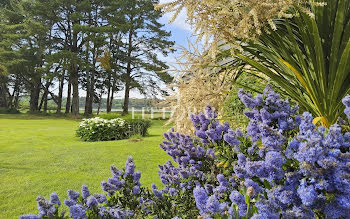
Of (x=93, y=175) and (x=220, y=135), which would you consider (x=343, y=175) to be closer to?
(x=220, y=135)

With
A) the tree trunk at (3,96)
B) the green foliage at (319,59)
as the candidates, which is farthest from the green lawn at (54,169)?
the tree trunk at (3,96)

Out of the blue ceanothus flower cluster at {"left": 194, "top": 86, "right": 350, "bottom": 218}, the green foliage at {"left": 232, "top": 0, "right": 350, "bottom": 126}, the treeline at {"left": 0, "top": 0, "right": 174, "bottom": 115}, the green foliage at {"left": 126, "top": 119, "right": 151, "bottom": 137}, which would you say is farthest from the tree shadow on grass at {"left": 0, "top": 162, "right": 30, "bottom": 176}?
the treeline at {"left": 0, "top": 0, "right": 174, "bottom": 115}

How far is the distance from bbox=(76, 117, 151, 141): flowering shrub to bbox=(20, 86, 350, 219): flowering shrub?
960 centimetres

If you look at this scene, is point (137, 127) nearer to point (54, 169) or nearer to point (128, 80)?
point (54, 169)

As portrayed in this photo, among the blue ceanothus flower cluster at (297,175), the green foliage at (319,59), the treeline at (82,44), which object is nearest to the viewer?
the blue ceanothus flower cluster at (297,175)

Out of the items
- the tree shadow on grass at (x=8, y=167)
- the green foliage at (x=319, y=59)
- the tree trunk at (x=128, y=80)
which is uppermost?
the tree trunk at (x=128, y=80)

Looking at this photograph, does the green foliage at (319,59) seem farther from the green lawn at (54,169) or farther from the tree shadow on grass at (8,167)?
the tree shadow on grass at (8,167)

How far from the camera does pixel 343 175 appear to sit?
0.80 meters

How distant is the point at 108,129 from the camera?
37.1 feet

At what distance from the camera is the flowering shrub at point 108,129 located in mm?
10969

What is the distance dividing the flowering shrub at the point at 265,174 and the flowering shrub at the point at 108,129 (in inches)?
378

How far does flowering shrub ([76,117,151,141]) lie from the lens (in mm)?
10969

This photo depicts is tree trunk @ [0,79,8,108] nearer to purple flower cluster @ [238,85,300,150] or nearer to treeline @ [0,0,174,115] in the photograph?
treeline @ [0,0,174,115]

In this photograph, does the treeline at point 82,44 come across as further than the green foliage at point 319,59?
Yes
